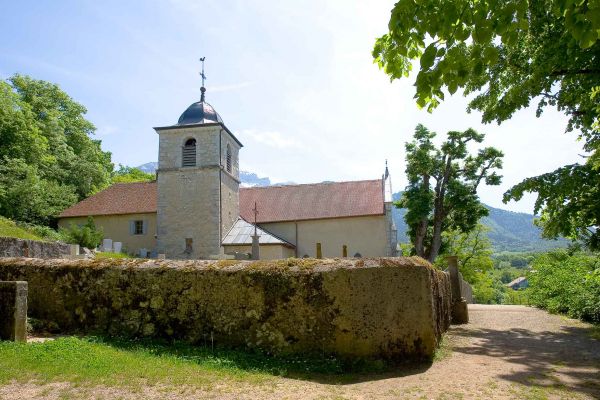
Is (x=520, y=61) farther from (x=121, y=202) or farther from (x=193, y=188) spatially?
(x=121, y=202)

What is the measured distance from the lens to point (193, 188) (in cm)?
3291

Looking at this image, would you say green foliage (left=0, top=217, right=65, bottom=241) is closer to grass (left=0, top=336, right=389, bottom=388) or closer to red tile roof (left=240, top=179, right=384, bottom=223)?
red tile roof (left=240, top=179, right=384, bottom=223)

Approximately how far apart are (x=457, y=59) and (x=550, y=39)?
826 centimetres

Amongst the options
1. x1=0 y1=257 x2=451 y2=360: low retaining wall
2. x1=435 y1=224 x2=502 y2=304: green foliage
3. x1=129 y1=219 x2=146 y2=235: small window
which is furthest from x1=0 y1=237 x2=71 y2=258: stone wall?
x1=435 y1=224 x2=502 y2=304: green foliage

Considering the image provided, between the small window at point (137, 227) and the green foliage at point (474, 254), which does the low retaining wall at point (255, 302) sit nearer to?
the small window at point (137, 227)

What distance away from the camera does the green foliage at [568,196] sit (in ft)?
33.2

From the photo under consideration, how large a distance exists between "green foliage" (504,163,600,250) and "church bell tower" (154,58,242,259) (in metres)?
23.7

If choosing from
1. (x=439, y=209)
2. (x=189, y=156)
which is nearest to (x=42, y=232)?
(x=189, y=156)

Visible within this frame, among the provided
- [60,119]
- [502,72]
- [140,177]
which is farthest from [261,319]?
[140,177]

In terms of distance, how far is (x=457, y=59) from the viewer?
11.7 ft

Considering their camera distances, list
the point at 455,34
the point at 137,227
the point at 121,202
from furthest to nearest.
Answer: the point at 121,202 → the point at 137,227 → the point at 455,34

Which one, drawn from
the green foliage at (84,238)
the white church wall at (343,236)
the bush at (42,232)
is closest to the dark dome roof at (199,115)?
the white church wall at (343,236)

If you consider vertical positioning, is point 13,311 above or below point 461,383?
above

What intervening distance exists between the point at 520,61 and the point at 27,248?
13.1 meters
